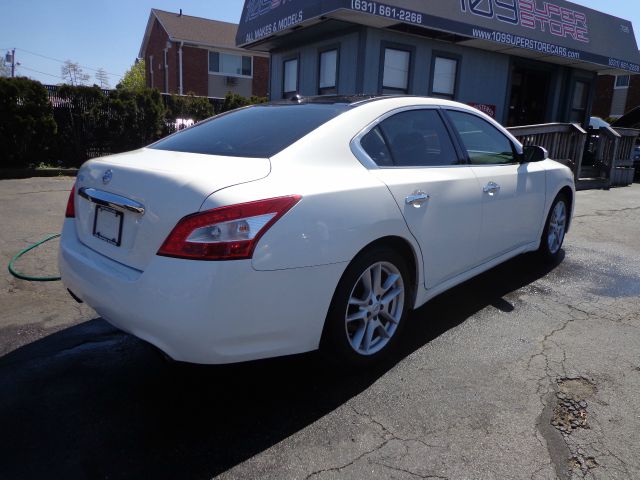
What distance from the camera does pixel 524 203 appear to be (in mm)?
4234

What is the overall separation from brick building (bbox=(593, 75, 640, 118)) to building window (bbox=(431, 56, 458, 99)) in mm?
28063

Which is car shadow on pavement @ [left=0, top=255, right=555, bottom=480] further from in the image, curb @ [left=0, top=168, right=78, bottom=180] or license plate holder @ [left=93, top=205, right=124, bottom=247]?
curb @ [left=0, top=168, right=78, bottom=180]

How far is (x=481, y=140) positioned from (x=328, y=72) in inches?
335

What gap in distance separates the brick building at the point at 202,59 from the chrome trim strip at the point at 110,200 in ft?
87.8

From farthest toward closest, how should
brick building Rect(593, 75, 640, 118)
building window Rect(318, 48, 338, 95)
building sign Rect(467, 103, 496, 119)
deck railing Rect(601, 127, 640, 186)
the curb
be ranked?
brick building Rect(593, 75, 640, 118) < deck railing Rect(601, 127, 640, 186) < building sign Rect(467, 103, 496, 119) < building window Rect(318, 48, 338, 95) < the curb

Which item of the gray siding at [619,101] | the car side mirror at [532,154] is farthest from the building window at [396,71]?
the gray siding at [619,101]

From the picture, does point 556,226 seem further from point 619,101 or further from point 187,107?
point 619,101

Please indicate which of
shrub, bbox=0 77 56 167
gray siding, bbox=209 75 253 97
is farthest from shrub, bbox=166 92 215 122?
gray siding, bbox=209 75 253 97

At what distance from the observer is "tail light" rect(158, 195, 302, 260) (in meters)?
2.14

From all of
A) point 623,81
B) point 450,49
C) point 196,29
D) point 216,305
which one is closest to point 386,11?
point 450,49

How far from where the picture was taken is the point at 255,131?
3.03 m

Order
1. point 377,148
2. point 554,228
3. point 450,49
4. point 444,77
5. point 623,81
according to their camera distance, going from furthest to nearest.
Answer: point 623,81, point 444,77, point 450,49, point 554,228, point 377,148

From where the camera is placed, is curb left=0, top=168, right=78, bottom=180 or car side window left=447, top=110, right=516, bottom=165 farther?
curb left=0, top=168, right=78, bottom=180

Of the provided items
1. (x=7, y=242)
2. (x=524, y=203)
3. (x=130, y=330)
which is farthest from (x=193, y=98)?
(x=130, y=330)
